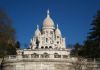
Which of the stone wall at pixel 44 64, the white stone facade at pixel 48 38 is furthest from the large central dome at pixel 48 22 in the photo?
the stone wall at pixel 44 64

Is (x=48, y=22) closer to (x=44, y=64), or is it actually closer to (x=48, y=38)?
(x=48, y=38)

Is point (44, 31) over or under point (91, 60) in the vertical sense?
over

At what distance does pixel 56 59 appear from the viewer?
63.3 meters

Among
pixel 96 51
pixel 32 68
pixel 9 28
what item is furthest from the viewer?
pixel 9 28

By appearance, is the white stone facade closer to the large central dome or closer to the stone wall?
the large central dome

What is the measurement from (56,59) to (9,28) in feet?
86.6

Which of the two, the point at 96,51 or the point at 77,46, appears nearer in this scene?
the point at 96,51

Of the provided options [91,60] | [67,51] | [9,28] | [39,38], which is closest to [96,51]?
[91,60]

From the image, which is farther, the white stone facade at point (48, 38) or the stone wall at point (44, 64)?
the white stone facade at point (48, 38)

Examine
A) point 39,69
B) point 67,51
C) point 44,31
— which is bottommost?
point 39,69

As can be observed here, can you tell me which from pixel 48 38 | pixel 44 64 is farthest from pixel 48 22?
pixel 44 64

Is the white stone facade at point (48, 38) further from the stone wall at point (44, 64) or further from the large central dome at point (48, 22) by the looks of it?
the stone wall at point (44, 64)

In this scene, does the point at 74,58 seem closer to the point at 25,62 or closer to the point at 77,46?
the point at 25,62

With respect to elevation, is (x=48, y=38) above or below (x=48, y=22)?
below
